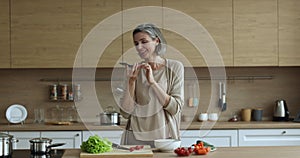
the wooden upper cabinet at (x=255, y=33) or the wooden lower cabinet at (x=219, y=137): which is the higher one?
the wooden upper cabinet at (x=255, y=33)

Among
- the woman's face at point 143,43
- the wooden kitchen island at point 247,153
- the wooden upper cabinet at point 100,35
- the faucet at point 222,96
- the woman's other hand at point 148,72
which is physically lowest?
the wooden kitchen island at point 247,153

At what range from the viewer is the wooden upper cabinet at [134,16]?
5.02 meters

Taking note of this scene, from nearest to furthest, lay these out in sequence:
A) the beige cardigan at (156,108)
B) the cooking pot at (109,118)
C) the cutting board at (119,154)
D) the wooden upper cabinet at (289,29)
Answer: the cutting board at (119,154) < the beige cardigan at (156,108) < the cooking pot at (109,118) < the wooden upper cabinet at (289,29)

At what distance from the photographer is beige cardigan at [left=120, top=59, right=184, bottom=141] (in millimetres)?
3184

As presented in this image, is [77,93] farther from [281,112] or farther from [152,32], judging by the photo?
[152,32]

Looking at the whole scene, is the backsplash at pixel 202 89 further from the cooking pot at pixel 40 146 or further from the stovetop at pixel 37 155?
the cooking pot at pixel 40 146

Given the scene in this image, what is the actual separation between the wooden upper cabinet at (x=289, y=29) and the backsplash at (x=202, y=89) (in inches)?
15.7

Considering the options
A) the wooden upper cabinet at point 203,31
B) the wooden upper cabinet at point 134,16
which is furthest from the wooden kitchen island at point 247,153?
the wooden upper cabinet at point 134,16

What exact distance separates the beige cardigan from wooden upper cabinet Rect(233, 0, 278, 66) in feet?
6.46

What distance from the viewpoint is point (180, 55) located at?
5020 millimetres

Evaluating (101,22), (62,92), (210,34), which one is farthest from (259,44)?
(62,92)

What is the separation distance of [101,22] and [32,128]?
1196mm

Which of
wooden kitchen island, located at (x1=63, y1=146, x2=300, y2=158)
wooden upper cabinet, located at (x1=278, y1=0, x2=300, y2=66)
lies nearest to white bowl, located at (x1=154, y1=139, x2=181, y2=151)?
wooden kitchen island, located at (x1=63, y1=146, x2=300, y2=158)

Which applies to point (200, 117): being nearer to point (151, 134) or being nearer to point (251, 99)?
point (251, 99)
